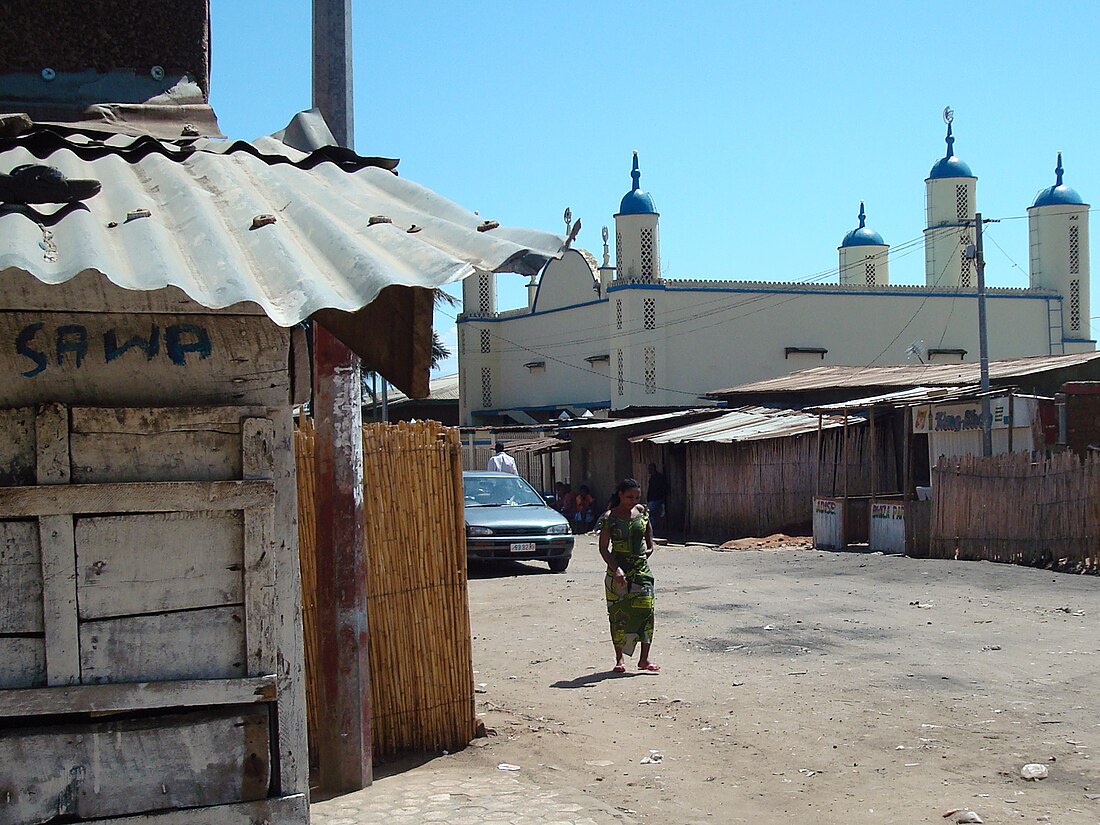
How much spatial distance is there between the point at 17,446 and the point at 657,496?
2340 cm

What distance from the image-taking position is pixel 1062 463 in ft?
50.0

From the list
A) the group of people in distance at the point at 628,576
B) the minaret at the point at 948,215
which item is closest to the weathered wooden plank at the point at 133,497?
the group of people in distance at the point at 628,576

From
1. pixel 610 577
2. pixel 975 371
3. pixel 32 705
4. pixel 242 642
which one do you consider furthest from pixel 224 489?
pixel 975 371

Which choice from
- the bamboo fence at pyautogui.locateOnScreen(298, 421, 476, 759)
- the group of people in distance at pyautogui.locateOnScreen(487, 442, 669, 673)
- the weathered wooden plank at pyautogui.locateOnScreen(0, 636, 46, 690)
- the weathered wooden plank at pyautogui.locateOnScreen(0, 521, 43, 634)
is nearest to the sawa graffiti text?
the weathered wooden plank at pyautogui.locateOnScreen(0, 521, 43, 634)

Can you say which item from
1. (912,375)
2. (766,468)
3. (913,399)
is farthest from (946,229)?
(913,399)

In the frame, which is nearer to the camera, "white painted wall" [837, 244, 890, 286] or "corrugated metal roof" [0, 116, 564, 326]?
"corrugated metal roof" [0, 116, 564, 326]

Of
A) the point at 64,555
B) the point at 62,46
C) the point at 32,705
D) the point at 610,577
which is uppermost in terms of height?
the point at 62,46

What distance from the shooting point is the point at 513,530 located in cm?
1694

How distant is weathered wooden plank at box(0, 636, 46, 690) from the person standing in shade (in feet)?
75.4

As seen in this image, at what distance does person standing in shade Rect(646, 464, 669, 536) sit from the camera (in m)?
26.1

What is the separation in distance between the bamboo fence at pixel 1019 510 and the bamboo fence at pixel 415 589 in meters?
10.1

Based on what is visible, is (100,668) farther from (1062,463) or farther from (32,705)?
(1062,463)

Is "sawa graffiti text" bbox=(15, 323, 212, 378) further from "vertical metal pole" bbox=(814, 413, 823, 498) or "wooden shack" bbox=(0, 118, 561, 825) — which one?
"vertical metal pole" bbox=(814, 413, 823, 498)

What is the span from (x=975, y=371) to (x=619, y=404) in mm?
17213
